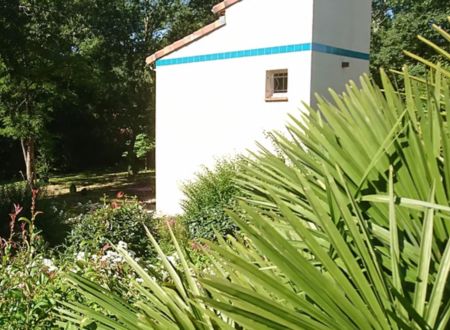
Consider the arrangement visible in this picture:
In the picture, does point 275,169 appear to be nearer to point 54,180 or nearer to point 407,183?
point 407,183

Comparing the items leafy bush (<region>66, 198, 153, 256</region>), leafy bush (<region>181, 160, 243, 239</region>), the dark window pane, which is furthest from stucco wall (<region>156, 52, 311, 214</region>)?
leafy bush (<region>66, 198, 153, 256</region>)

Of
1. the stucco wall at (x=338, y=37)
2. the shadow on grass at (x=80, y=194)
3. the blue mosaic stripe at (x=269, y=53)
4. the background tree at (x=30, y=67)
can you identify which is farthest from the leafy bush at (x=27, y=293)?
the background tree at (x=30, y=67)

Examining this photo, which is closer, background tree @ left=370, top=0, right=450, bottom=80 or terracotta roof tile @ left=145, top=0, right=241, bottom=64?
terracotta roof tile @ left=145, top=0, right=241, bottom=64

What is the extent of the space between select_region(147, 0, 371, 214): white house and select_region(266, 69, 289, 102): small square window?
0.06ft

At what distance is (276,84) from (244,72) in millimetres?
674

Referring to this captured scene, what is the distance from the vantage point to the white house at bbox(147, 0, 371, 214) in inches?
327

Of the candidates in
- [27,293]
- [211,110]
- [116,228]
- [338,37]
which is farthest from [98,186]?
[27,293]

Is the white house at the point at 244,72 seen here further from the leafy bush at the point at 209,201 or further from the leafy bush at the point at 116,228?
the leafy bush at the point at 116,228

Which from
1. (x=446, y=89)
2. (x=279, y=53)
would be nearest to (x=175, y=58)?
(x=279, y=53)

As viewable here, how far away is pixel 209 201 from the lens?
23.5ft

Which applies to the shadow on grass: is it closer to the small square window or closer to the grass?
the grass

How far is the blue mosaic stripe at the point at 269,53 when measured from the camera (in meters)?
8.26

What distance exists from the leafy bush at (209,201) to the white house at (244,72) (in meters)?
1.13

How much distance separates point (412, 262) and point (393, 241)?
0.50 ft
